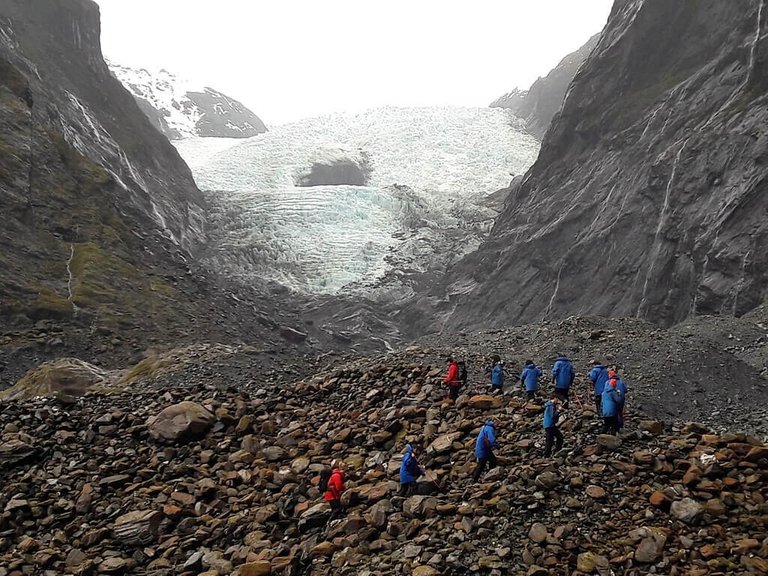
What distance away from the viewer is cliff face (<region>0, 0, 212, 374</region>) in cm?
2267

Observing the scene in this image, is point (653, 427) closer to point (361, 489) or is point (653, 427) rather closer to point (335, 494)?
point (361, 489)

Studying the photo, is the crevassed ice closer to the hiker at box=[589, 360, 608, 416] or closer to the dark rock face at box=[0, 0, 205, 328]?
the dark rock face at box=[0, 0, 205, 328]

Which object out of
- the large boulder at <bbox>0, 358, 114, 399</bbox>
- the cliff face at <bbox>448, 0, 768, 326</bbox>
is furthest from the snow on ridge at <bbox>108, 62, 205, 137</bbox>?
the large boulder at <bbox>0, 358, 114, 399</bbox>

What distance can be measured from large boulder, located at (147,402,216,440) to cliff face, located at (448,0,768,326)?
18.9 m

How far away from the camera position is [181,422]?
1256 cm

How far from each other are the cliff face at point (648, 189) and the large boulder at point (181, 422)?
62.2ft

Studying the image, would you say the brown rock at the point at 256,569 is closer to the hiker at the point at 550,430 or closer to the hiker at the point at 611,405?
the hiker at the point at 550,430

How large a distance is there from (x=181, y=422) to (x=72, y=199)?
2009 centimetres

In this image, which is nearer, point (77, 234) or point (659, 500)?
point (659, 500)

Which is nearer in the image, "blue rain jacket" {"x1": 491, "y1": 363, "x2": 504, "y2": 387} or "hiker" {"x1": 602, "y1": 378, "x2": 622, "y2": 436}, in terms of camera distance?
"hiker" {"x1": 602, "y1": 378, "x2": 622, "y2": 436}

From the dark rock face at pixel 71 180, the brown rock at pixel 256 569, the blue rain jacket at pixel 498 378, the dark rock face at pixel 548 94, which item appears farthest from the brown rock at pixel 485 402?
the dark rock face at pixel 548 94

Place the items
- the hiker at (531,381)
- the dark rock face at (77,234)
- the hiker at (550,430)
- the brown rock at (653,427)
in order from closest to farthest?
1. the hiker at (550,430)
2. the brown rock at (653,427)
3. the hiker at (531,381)
4. the dark rock face at (77,234)

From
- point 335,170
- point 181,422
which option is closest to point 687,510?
point 181,422

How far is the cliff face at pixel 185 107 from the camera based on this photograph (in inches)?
4188
